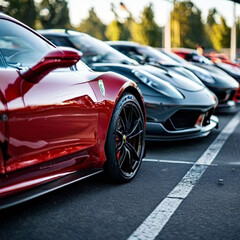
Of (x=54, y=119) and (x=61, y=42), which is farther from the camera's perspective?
(x=61, y=42)

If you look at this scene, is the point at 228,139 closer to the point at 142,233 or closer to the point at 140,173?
the point at 140,173

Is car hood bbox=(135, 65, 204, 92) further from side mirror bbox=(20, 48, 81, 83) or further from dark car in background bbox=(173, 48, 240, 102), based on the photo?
side mirror bbox=(20, 48, 81, 83)

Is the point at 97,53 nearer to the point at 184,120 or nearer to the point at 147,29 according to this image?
the point at 184,120

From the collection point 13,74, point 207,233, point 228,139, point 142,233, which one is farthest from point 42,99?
point 228,139

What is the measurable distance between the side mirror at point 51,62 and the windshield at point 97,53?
359 cm

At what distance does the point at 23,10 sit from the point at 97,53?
48.7m

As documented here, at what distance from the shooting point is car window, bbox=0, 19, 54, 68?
318cm

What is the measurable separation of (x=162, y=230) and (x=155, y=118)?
262 cm

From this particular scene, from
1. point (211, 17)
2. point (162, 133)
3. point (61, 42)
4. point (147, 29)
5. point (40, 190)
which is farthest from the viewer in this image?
point (211, 17)

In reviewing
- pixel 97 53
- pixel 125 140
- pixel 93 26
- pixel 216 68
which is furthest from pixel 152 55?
pixel 93 26

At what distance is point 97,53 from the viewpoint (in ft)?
21.7

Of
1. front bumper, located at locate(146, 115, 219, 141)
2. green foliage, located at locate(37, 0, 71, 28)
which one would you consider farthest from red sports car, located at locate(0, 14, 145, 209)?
green foliage, located at locate(37, 0, 71, 28)

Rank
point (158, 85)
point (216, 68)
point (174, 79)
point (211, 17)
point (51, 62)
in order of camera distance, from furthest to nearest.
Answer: point (211, 17)
point (216, 68)
point (174, 79)
point (158, 85)
point (51, 62)

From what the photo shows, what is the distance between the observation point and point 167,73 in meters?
6.04
